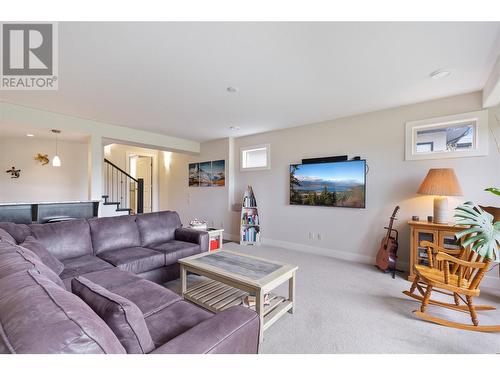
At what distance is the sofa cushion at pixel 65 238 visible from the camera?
227 centimetres

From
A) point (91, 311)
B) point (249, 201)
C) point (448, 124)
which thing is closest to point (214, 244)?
point (249, 201)

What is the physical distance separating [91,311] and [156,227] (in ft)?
8.29

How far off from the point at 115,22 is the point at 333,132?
3.47 meters

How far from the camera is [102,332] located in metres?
0.71

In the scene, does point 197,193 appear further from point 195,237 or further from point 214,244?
point 195,237

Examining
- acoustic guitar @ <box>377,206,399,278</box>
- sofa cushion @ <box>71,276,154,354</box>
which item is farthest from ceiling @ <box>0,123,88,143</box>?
acoustic guitar @ <box>377,206,399,278</box>

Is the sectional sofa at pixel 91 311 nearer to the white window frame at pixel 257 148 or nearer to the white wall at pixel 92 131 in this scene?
the white wall at pixel 92 131

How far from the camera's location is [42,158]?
17.7 feet

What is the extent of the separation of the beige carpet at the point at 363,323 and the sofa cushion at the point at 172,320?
690mm

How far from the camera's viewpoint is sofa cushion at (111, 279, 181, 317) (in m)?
1.44

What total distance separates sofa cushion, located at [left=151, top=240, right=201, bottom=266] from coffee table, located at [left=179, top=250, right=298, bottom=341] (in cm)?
49

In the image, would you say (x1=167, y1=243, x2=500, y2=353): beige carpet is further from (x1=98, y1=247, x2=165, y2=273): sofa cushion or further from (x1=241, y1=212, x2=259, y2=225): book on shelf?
(x1=241, y1=212, x2=259, y2=225): book on shelf
